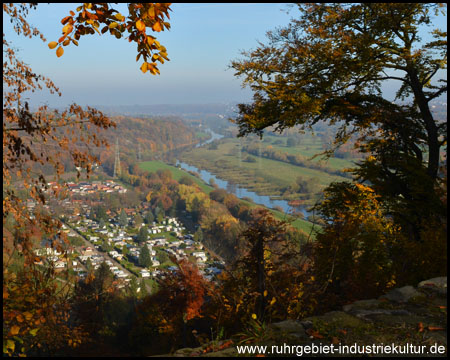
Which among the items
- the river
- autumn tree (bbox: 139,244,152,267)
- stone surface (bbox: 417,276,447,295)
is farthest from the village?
stone surface (bbox: 417,276,447,295)

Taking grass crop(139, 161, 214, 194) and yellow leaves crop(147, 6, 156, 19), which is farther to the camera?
grass crop(139, 161, 214, 194)

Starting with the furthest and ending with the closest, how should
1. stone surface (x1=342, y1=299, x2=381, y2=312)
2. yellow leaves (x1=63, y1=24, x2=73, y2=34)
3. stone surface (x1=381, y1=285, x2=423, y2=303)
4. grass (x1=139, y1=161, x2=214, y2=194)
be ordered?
grass (x1=139, y1=161, x2=214, y2=194) < stone surface (x1=381, y1=285, x2=423, y2=303) < stone surface (x1=342, y1=299, x2=381, y2=312) < yellow leaves (x1=63, y1=24, x2=73, y2=34)

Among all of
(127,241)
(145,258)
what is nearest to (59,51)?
(145,258)

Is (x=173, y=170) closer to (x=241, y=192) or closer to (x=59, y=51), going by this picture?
(x=241, y=192)

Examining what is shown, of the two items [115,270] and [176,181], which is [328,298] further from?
[176,181]

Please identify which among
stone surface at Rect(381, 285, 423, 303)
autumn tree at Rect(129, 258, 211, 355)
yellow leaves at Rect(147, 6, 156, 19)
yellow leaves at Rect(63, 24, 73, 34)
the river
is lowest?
the river

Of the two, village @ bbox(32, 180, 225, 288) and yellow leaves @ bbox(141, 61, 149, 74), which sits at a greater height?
yellow leaves @ bbox(141, 61, 149, 74)

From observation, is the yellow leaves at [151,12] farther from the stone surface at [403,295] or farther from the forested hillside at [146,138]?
the forested hillside at [146,138]

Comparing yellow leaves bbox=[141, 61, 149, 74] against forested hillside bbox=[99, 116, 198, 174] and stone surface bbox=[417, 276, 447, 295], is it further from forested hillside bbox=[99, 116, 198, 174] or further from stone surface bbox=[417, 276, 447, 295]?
forested hillside bbox=[99, 116, 198, 174]
